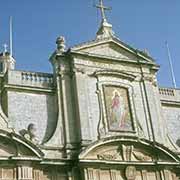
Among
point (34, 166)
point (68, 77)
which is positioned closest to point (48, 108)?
point (68, 77)

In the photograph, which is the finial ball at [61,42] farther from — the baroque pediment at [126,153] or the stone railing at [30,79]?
the baroque pediment at [126,153]

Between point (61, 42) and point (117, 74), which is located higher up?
point (61, 42)

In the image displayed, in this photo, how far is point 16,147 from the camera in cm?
1692

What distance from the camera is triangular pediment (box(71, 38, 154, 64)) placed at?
21.1m

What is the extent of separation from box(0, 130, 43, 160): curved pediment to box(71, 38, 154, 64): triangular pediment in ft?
19.0

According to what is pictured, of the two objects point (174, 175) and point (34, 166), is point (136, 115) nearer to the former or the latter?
point (174, 175)

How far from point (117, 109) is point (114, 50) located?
323 cm

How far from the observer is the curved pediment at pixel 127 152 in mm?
18125

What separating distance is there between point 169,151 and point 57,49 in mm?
6708

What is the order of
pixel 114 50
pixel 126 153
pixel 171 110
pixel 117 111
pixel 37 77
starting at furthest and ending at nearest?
pixel 171 110
pixel 114 50
pixel 117 111
pixel 37 77
pixel 126 153

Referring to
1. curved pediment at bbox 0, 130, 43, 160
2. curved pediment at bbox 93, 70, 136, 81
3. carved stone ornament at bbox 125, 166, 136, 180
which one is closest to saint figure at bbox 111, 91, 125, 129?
curved pediment at bbox 93, 70, 136, 81

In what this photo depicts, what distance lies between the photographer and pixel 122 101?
67.5 ft

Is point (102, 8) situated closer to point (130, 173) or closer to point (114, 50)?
point (114, 50)

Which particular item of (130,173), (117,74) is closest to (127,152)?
(130,173)
